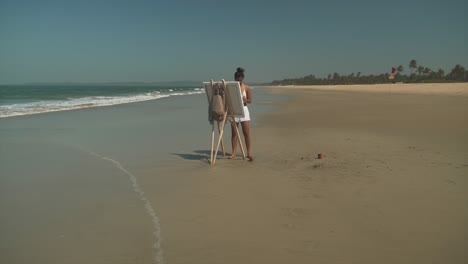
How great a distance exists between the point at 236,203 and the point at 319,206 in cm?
109

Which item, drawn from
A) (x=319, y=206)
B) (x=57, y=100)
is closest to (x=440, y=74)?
(x=57, y=100)

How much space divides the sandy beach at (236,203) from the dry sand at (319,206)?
2 centimetres

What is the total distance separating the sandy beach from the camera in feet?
12.3

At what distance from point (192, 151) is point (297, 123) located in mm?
7153

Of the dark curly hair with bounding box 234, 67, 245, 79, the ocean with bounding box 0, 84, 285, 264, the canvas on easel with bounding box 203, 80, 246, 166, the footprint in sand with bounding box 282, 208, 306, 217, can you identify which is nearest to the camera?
the ocean with bounding box 0, 84, 285, 264

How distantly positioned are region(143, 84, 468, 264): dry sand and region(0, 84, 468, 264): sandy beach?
0.05 ft

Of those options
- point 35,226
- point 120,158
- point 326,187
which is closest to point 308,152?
point 326,187

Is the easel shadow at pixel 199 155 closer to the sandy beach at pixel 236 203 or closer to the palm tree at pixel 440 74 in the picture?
the sandy beach at pixel 236 203

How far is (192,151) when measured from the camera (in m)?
9.27

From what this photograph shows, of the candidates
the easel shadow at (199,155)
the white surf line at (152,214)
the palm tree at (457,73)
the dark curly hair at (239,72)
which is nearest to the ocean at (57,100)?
the easel shadow at (199,155)

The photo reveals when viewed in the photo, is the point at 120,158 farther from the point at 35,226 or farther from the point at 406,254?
the point at 406,254

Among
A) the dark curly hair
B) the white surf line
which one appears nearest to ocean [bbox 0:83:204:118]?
the white surf line

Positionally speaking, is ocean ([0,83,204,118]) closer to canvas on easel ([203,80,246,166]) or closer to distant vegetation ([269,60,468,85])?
canvas on easel ([203,80,246,166])

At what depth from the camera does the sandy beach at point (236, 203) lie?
3748 mm
